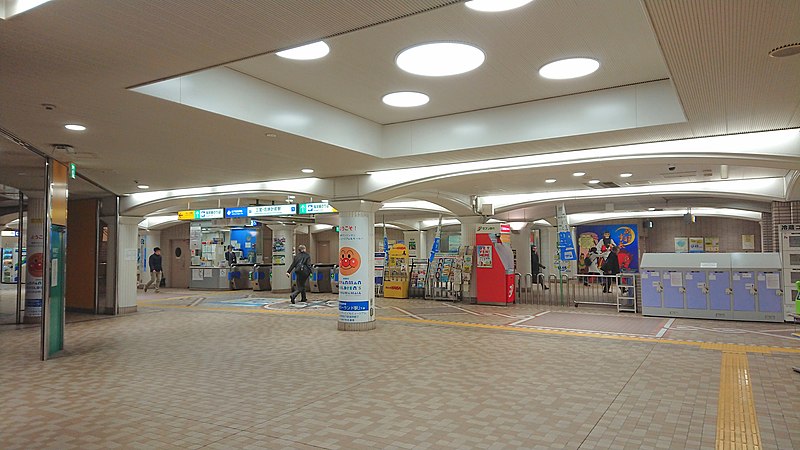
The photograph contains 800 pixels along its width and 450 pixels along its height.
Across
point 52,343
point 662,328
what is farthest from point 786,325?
point 52,343

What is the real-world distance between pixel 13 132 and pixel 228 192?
6.07 meters

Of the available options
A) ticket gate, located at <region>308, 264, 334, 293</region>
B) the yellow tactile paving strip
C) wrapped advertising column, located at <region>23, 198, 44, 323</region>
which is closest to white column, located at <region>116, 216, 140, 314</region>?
wrapped advertising column, located at <region>23, 198, 44, 323</region>

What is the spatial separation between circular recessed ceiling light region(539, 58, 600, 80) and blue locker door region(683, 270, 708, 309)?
7635 millimetres

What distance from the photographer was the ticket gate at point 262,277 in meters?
21.4

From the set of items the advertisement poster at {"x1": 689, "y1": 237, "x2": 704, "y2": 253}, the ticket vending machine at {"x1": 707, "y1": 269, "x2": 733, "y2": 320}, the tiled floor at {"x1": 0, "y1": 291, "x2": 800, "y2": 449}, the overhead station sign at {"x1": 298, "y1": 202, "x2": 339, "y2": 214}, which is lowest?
the tiled floor at {"x1": 0, "y1": 291, "x2": 800, "y2": 449}

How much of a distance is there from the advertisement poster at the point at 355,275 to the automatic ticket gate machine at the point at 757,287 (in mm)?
7736

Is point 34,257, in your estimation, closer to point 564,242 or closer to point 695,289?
point 564,242

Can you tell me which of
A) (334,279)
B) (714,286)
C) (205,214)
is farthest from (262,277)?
(714,286)

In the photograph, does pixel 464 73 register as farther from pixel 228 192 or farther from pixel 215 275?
pixel 215 275

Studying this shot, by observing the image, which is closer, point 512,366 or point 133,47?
point 133,47

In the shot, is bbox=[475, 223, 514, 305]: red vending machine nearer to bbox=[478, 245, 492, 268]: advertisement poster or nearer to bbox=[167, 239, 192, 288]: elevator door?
bbox=[478, 245, 492, 268]: advertisement poster

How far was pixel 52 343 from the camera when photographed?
807 cm

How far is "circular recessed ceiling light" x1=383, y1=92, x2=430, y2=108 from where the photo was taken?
672cm

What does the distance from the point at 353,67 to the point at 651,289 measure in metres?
9.48
